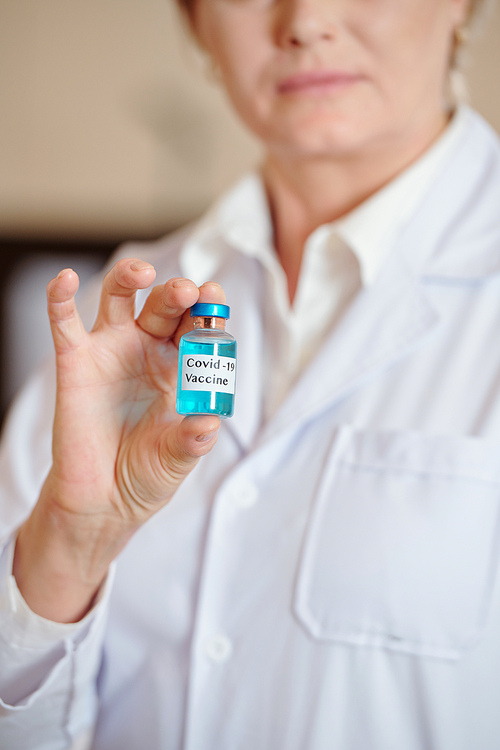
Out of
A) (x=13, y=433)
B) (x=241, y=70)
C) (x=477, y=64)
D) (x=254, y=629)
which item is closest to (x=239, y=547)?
(x=254, y=629)

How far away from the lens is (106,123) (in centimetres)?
270

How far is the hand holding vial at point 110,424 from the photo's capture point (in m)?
0.58

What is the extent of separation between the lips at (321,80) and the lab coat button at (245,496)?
532 mm

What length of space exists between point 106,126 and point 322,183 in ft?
6.58

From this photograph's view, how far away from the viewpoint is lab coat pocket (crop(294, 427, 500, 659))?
2.27ft

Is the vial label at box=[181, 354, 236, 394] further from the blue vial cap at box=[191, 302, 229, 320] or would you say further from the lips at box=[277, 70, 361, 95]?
the lips at box=[277, 70, 361, 95]

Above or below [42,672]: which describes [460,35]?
above

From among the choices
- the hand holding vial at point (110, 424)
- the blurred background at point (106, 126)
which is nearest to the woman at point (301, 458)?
the hand holding vial at point (110, 424)

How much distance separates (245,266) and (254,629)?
0.55m

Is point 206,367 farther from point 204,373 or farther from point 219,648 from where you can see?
point 219,648

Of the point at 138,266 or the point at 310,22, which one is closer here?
the point at 138,266

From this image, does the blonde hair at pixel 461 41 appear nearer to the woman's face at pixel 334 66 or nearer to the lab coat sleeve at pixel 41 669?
the woman's face at pixel 334 66

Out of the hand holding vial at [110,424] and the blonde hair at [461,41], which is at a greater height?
the blonde hair at [461,41]

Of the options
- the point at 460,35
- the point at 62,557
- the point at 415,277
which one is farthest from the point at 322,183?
the point at 62,557
